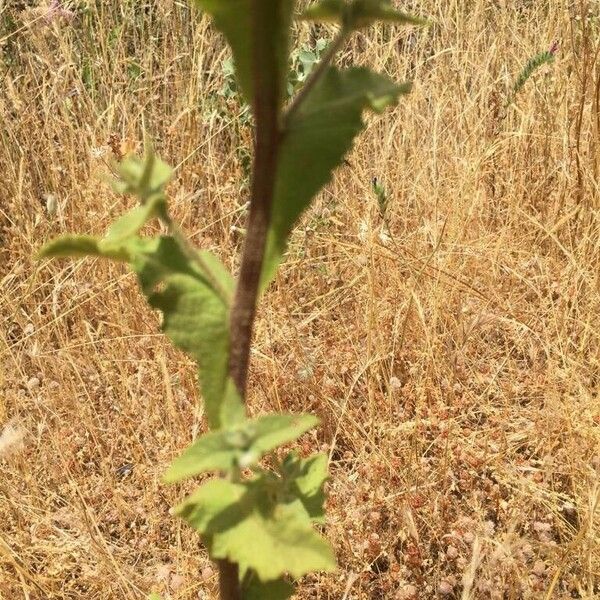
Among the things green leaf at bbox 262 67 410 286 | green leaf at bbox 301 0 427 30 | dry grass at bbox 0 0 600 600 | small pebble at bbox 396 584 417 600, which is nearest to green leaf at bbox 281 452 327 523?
green leaf at bbox 262 67 410 286

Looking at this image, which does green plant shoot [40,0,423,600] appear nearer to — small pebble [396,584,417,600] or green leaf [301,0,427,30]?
green leaf [301,0,427,30]

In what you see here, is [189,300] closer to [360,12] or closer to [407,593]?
[360,12]

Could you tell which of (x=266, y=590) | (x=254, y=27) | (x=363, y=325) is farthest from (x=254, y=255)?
(x=363, y=325)

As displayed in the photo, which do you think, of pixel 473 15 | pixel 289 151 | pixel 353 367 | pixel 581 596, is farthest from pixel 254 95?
pixel 473 15

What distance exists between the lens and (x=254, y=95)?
52 cm

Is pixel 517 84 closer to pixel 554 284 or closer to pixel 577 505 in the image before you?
pixel 554 284

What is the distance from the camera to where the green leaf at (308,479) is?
59 centimetres

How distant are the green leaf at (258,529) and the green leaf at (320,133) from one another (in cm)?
20

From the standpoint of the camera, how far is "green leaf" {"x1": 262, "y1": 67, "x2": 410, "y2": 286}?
54 centimetres

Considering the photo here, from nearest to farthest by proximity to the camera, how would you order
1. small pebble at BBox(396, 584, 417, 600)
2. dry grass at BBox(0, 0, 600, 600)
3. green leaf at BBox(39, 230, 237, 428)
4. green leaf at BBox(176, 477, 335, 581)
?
1. green leaf at BBox(176, 477, 335, 581)
2. green leaf at BBox(39, 230, 237, 428)
3. small pebble at BBox(396, 584, 417, 600)
4. dry grass at BBox(0, 0, 600, 600)

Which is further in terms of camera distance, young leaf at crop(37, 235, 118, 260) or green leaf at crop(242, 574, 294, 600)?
green leaf at crop(242, 574, 294, 600)

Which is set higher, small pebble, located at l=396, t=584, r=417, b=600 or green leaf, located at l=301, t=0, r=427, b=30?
green leaf, located at l=301, t=0, r=427, b=30

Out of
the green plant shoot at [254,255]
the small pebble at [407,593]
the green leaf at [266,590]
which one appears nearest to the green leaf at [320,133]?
the green plant shoot at [254,255]

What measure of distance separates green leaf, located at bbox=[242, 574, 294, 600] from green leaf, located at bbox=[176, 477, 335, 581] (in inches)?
6.5
